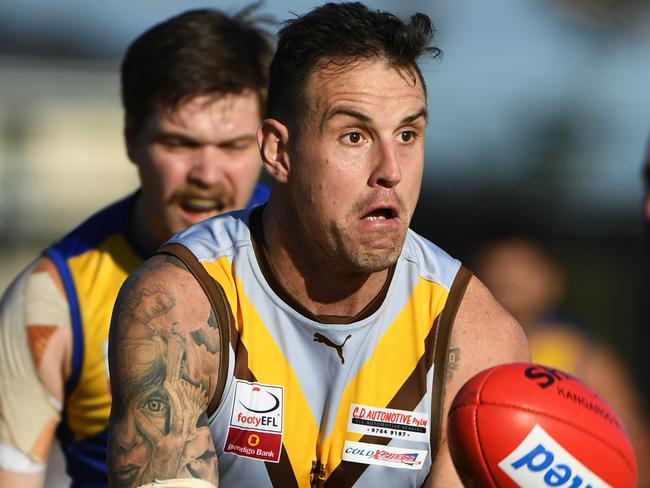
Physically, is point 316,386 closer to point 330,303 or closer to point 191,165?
point 330,303

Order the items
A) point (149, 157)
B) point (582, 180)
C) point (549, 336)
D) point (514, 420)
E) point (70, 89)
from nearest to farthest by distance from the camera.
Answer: point (514, 420) < point (149, 157) < point (549, 336) < point (582, 180) < point (70, 89)

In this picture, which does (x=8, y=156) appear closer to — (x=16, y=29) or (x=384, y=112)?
(x=16, y=29)

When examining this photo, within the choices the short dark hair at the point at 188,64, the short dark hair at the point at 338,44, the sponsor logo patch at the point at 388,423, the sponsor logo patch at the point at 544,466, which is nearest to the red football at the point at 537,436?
the sponsor logo patch at the point at 544,466

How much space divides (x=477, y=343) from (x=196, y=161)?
1.89 m

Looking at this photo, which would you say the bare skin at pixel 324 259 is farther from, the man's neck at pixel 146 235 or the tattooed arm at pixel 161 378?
the man's neck at pixel 146 235

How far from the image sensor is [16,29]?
23484 millimetres

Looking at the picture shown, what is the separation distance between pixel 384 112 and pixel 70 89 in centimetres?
1491

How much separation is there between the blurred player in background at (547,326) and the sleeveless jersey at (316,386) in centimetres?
449

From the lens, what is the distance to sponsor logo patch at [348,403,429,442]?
4.46 meters

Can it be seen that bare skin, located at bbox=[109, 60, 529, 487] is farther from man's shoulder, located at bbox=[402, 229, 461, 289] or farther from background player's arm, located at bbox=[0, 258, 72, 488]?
background player's arm, located at bbox=[0, 258, 72, 488]

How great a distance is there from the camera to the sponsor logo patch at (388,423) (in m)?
4.46

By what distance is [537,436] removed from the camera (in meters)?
3.95

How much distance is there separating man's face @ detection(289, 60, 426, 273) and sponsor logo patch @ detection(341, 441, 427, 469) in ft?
2.00

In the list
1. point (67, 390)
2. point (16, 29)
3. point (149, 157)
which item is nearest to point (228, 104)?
point (149, 157)
